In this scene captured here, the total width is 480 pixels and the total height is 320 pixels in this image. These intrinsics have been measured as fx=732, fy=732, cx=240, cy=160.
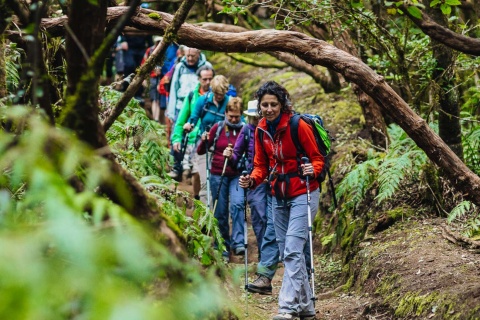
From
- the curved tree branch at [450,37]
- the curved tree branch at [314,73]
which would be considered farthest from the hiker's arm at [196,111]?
the curved tree branch at [450,37]

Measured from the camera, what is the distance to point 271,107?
7.78 m

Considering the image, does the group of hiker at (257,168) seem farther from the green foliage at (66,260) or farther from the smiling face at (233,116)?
the green foliage at (66,260)

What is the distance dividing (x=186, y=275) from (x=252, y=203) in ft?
23.9

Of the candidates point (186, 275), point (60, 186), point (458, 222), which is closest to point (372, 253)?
point (458, 222)

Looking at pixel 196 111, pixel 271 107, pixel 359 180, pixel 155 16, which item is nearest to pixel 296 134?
pixel 271 107

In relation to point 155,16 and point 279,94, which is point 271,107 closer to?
point 279,94

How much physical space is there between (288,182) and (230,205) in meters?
3.08

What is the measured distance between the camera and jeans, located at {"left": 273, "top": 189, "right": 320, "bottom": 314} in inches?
297

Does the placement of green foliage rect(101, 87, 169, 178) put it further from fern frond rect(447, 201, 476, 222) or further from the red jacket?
fern frond rect(447, 201, 476, 222)

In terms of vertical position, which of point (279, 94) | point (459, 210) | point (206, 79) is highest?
point (206, 79)

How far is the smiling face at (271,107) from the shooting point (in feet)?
25.5

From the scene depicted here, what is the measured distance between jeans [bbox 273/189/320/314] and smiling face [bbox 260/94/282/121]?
3.01 feet

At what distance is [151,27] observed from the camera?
22.3 feet

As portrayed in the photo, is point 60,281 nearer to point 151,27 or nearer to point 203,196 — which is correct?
point 151,27
